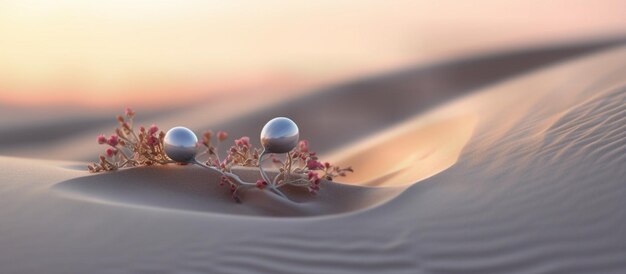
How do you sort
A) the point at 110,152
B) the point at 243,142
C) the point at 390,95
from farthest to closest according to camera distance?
the point at 390,95, the point at 243,142, the point at 110,152

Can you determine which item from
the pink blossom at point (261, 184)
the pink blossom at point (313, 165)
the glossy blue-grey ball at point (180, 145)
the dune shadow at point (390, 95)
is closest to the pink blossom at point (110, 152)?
the glossy blue-grey ball at point (180, 145)

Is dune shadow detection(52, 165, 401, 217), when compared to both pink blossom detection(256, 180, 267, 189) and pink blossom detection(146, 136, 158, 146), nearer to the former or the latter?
pink blossom detection(256, 180, 267, 189)

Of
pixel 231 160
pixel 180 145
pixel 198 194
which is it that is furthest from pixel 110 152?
pixel 231 160

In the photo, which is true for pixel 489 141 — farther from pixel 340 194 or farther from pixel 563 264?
pixel 563 264

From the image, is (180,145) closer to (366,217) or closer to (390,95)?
(366,217)

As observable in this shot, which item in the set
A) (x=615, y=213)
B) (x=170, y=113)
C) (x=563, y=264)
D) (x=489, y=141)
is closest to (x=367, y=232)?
(x=563, y=264)
